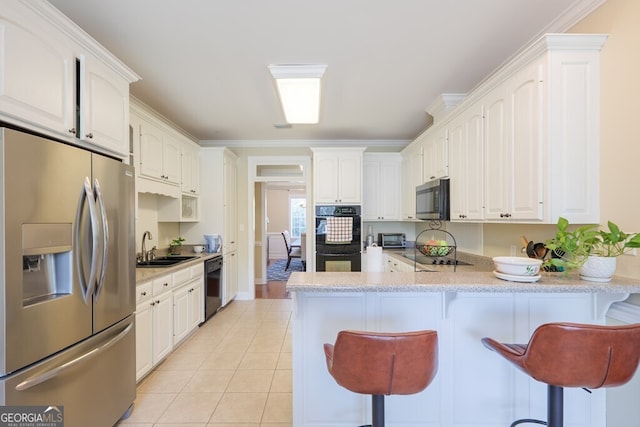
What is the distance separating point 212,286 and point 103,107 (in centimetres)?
265

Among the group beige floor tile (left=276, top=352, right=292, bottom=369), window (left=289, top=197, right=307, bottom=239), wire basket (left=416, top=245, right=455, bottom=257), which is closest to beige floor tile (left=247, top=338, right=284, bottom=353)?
beige floor tile (left=276, top=352, right=292, bottom=369)

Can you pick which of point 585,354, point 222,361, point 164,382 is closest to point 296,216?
point 222,361

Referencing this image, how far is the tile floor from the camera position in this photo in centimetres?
206

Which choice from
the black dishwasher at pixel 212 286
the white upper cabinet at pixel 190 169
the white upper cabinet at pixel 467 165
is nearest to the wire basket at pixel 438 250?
the white upper cabinet at pixel 467 165

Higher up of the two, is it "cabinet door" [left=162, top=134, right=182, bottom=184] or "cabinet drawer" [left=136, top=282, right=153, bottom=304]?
"cabinet door" [left=162, top=134, right=182, bottom=184]

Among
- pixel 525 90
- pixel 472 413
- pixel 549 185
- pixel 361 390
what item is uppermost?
pixel 525 90

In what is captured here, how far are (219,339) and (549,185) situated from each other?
338 cm

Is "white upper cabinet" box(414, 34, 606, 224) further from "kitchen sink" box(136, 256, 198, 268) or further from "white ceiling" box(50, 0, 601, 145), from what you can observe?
"kitchen sink" box(136, 256, 198, 268)

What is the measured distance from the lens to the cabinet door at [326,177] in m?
4.37

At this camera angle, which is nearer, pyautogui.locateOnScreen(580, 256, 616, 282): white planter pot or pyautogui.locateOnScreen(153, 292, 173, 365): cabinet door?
pyautogui.locateOnScreen(580, 256, 616, 282): white planter pot

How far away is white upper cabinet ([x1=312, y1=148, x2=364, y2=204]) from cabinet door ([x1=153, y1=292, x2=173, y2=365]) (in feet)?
7.70

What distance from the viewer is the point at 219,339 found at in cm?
336

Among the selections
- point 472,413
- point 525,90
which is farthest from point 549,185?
point 472,413

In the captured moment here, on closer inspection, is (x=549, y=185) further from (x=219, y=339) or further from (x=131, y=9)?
(x=219, y=339)
